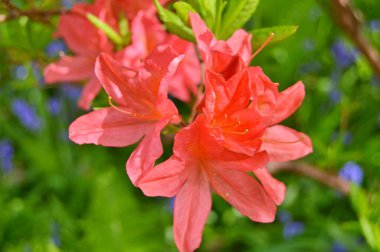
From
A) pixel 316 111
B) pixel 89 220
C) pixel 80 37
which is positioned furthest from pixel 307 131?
pixel 80 37

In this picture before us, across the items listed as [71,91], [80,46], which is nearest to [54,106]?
[71,91]

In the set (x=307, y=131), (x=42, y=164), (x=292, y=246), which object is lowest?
(x=42, y=164)

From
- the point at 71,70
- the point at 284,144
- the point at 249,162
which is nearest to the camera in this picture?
the point at 249,162

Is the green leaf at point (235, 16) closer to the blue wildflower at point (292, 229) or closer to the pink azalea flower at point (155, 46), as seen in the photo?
the pink azalea flower at point (155, 46)

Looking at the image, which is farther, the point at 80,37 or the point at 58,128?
the point at 58,128

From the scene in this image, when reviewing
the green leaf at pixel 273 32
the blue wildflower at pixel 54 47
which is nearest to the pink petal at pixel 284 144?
the green leaf at pixel 273 32

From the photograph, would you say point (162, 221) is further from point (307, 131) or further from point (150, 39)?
point (150, 39)

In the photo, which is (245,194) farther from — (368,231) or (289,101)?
(368,231)
